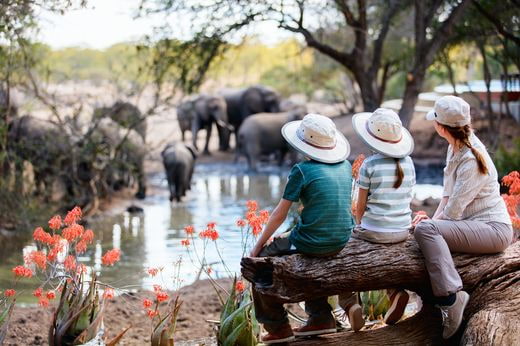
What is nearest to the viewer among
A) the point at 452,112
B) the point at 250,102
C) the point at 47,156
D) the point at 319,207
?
the point at 319,207

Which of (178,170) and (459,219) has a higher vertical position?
(459,219)

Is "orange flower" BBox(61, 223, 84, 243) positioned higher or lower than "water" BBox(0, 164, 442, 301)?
higher

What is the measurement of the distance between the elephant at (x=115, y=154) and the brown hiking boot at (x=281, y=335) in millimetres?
9220

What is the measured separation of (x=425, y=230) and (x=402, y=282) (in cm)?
37

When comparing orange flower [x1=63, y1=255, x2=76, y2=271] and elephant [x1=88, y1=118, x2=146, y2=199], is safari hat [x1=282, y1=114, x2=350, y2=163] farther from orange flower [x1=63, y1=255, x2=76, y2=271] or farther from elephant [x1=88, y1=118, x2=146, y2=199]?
elephant [x1=88, y1=118, x2=146, y2=199]

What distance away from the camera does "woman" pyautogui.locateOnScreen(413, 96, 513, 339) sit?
5.35 metres

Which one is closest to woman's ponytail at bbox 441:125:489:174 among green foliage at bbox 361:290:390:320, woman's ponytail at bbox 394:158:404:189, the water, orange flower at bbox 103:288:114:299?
woman's ponytail at bbox 394:158:404:189

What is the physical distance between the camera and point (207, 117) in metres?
28.2

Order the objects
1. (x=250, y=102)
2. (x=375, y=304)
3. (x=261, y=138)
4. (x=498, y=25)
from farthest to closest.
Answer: (x=250, y=102) < (x=261, y=138) < (x=498, y=25) < (x=375, y=304)

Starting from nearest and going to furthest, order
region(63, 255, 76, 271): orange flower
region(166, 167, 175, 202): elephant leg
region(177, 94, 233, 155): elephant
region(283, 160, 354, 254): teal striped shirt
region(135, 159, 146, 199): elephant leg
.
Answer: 1. region(283, 160, 354, 254): teal striped shirt
2. region(63, 255, 76, 271): orange flower
3. region(135, 159, 146, 199): elephant leg
4. region(166, 167, 175, 202): elephant leg
5. region(177, 94, 233, 155): elephant

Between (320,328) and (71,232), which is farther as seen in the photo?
(71,232)

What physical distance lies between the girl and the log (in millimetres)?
97

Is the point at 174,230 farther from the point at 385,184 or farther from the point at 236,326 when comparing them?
the point at 385,184

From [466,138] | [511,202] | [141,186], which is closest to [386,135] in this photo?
[466,138]
